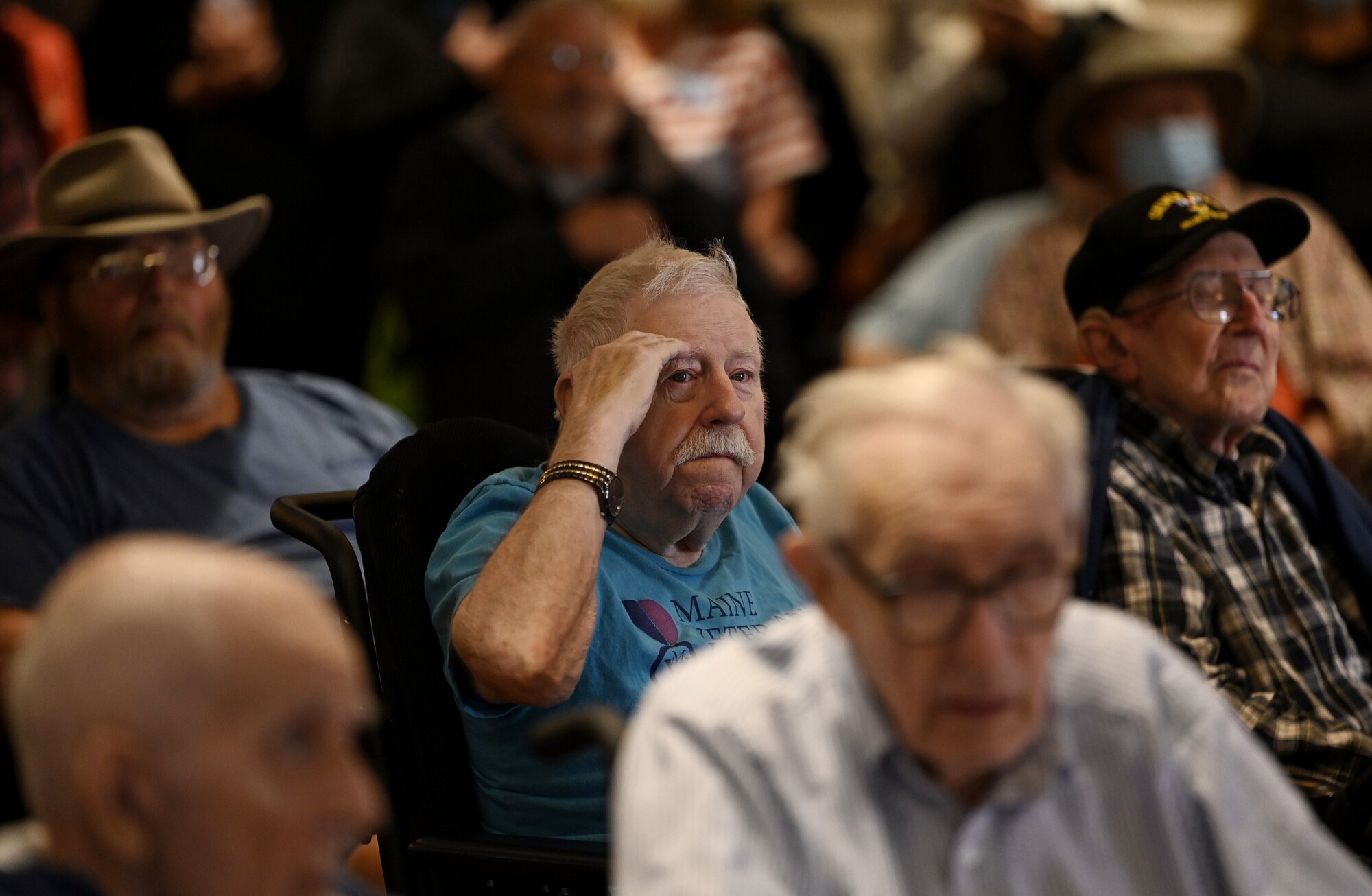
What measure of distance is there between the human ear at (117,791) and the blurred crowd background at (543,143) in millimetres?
2441

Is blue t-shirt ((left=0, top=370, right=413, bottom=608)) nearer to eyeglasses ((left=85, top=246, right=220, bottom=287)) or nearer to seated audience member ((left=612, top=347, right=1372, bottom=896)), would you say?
eyeglasses ((left=85, top=246, right=220, bottom=287))

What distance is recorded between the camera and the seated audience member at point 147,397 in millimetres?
2912

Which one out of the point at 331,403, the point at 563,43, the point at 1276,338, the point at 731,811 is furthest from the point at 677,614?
the point at 563,43

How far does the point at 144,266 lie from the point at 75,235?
13 cm

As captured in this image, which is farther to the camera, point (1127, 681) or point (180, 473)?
point (180, 473)

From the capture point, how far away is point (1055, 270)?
12.8 ft

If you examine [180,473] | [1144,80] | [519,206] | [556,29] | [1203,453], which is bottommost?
[180,473]

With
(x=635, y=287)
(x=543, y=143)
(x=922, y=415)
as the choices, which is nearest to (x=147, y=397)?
(x=635, y=287)

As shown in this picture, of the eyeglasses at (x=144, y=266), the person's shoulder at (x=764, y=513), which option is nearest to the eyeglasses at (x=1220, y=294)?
the person's shoulder at (x=764, y=513)

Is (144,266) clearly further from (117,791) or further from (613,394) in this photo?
(117,791)

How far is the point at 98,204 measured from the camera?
3156 millimetres

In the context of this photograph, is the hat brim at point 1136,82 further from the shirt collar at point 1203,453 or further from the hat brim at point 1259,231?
the shirt collar at point 1203,453

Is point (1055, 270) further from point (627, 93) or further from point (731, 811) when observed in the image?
point (731, 811)

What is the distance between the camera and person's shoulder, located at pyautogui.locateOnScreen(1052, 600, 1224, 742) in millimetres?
1419
